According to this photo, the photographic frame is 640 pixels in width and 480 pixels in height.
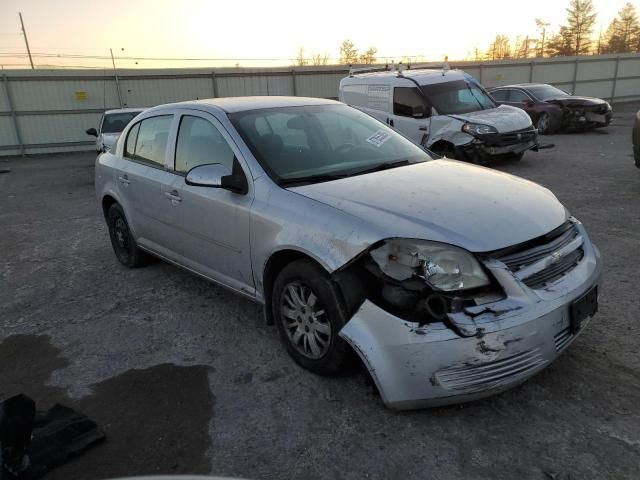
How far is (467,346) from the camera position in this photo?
2.36m

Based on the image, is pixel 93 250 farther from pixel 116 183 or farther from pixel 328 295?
pixel 328 295

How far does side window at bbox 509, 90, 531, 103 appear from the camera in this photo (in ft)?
49.1

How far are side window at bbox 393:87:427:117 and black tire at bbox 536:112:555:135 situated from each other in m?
6.96

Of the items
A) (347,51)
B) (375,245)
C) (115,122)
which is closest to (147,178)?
(375,245)

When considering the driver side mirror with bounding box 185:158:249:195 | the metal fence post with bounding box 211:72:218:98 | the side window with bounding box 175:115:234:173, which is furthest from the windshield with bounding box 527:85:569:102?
the driver side mirror with bounding box 185:158:249:195

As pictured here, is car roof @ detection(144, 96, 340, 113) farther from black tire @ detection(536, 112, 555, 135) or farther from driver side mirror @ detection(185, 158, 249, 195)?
black tire @ detection(536, 112, 555, 135)

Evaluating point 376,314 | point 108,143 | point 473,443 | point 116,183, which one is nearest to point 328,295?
point 376,314

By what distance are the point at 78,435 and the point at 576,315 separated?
8.88 feet

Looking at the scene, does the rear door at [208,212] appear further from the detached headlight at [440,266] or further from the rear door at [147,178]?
the detached headlight at [440,266]

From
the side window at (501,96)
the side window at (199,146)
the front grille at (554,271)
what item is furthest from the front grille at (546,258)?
the side window at (501,96)

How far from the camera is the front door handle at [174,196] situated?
13.1ft

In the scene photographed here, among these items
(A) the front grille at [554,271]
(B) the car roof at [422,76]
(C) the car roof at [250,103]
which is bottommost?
(A) the front grille at [554,271]

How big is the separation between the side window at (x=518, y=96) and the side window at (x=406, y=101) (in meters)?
6.83

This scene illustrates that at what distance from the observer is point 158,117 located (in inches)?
180
